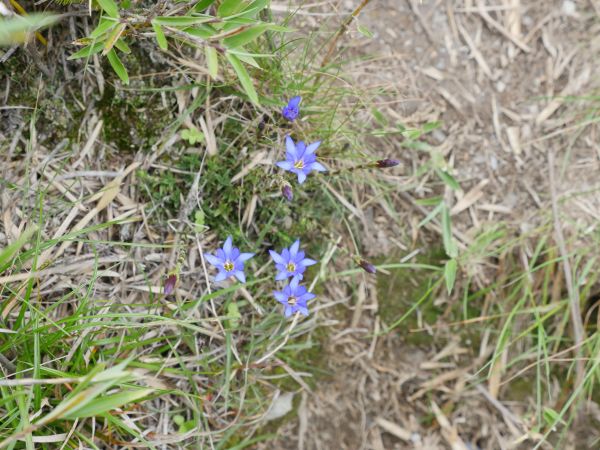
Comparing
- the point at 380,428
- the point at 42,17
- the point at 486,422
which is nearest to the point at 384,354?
the point at 380,428

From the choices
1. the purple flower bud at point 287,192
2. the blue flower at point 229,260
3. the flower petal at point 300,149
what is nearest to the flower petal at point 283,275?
the blue flower at point 229,260

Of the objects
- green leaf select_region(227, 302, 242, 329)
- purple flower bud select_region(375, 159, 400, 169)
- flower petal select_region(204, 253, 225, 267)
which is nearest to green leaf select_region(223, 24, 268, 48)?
Answer: purple flower bud select_region(375, 159, 400, 169)

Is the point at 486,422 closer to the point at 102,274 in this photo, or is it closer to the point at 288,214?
the point at 288,214

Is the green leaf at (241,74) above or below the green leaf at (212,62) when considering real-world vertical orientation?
below

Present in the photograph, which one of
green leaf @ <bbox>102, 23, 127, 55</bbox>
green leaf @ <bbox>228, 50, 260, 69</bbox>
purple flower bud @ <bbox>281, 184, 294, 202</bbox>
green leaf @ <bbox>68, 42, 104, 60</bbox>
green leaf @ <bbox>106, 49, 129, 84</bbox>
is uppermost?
green leaf @ <bbox>102, 23, 127, 55</bbox>

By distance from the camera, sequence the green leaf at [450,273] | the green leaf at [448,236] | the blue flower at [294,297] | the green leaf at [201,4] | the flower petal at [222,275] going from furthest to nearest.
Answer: the green leaf at [448,236] → the green leaf at [450,273] → the blue flower at [294,297] → the flower petal at [222,275] → the green leaf at [201,4]

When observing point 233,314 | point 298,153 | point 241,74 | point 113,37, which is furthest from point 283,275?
point 113,37

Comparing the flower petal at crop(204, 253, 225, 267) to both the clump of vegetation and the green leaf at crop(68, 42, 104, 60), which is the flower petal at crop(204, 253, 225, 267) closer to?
the clump of vegetation

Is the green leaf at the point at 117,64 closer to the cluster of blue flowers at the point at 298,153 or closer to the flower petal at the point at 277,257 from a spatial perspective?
the cluster of blue flowers at the point at 298,153
